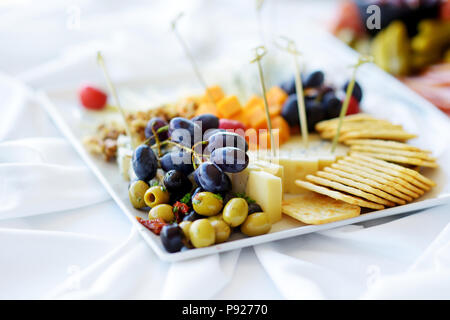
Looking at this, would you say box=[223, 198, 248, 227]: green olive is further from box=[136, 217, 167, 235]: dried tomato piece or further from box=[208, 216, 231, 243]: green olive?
box=[136, 217, 167, 235]: dried tomato piece

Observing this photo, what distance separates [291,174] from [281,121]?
1.08 ft

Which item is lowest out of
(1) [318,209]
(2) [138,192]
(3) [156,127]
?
(1) [318,209]

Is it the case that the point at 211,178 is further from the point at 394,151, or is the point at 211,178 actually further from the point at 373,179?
the point at 394,151

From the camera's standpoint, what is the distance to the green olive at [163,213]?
46.5 inches

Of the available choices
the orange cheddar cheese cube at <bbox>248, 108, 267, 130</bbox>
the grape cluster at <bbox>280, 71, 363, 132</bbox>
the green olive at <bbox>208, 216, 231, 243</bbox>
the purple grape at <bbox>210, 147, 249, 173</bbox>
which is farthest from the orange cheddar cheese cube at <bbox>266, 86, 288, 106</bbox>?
the green olive at <bbox>208, 216, 231, 243</bbox>

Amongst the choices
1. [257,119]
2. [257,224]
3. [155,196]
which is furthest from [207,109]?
[257,224]

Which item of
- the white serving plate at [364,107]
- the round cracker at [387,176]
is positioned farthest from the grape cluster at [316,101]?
the round cracker at [387,176]

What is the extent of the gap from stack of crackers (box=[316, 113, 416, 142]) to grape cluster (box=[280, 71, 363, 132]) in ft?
0.13

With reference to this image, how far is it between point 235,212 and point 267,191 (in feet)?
0.37

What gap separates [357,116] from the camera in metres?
1.71

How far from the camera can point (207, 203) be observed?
3.74ft

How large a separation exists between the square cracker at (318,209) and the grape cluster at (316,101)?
460 millimetres
